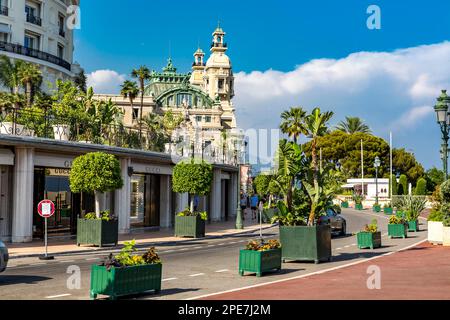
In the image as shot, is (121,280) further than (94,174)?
No

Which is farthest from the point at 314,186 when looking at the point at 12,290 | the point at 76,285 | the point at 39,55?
the point at 39,55

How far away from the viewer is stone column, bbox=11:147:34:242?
90.6ft

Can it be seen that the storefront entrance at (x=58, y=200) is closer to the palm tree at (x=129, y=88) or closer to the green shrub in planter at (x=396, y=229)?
the green shrub in planter at (x=396, y=229)

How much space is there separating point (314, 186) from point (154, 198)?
67.8 feet

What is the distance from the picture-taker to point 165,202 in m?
40.5

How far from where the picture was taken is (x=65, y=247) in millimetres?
26125

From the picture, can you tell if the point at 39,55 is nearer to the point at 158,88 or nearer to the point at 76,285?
the point at 76,285

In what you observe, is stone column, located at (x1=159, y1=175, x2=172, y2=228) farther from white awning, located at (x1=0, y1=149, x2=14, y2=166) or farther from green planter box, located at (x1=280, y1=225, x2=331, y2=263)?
green planter box, located at (x1=280, y1=225, x2=331, y2=263)

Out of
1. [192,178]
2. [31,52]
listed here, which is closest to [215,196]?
[192,178]

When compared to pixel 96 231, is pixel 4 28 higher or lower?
higher

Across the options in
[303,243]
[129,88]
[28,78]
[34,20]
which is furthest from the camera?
[129,88]

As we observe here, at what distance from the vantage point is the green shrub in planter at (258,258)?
53.8 ft

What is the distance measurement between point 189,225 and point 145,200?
7366 millimetres

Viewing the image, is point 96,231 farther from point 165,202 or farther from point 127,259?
point 165,202
